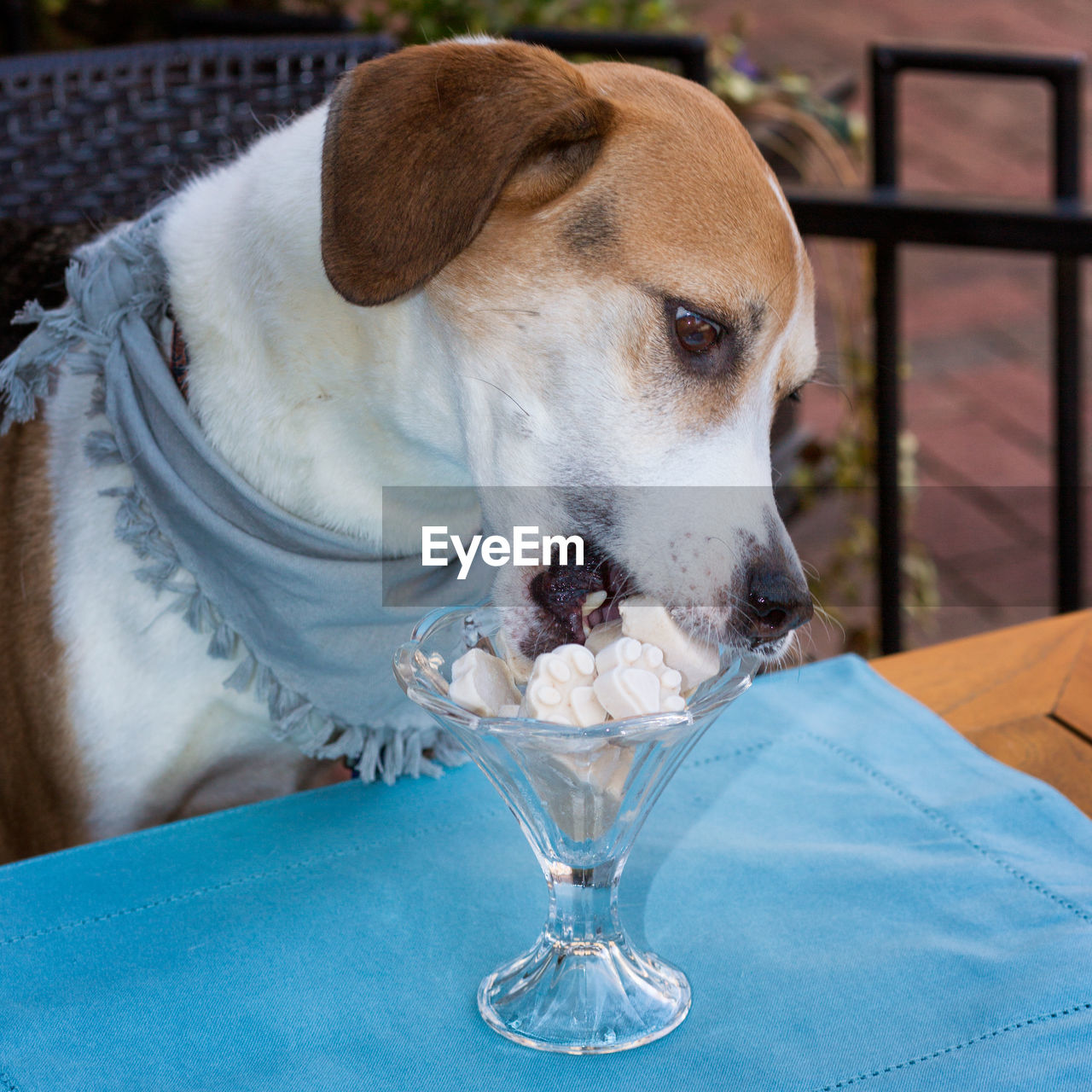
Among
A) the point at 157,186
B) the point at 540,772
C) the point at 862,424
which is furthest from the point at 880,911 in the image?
the point at 862,424

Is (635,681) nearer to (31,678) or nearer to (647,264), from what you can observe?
(647,264)

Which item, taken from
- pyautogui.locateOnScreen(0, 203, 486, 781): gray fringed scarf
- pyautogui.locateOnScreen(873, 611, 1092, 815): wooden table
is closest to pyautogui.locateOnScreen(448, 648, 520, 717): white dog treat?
pyautogui.locateOnScreen(0, 203, 486, 781): gray fringed scarf

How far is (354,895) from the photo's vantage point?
1.02 metres

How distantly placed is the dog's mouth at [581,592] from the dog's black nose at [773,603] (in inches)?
4.3

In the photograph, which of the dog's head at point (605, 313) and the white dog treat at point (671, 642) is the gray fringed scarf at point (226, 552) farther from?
the white dog treat at point (671, 642)

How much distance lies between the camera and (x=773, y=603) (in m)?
1.07

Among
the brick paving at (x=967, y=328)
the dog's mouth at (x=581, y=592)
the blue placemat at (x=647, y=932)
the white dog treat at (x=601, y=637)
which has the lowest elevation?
the brick paving at (x=967, y=328)

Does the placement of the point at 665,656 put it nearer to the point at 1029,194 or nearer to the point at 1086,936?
the point at 1086,936

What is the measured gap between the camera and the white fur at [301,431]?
1.12 meters

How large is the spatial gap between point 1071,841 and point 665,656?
0.42m

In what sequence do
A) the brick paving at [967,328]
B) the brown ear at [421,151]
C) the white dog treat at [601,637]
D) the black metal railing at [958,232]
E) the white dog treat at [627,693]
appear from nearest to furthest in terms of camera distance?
the white dog treat at [627,693], the white dog treat at [601,637], the brown ear at [421,151], the black metal railing at [958,232], the brick paving at [967,328]

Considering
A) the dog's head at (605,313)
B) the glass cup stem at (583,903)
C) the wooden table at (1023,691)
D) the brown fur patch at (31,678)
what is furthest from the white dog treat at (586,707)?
the brown fur patch at (31,678)

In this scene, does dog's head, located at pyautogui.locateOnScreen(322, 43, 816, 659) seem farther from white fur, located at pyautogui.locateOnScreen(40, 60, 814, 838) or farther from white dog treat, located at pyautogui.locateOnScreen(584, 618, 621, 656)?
white dog treat, located at pyautogui.locateOnScreen(584, 618, 621, 656)

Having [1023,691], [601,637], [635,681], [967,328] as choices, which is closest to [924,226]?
[1023,691]
